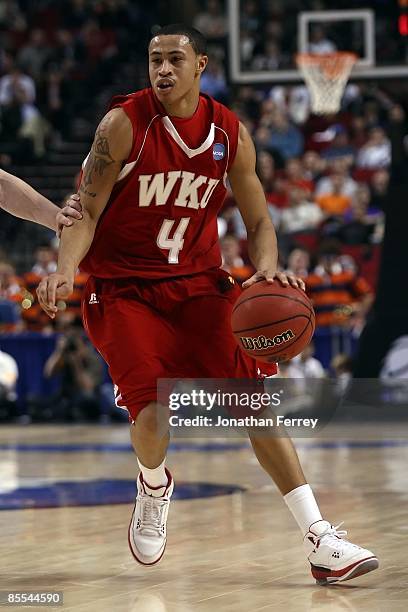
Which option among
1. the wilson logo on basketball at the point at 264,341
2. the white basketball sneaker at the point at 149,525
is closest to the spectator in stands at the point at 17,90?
the white basketball sneaker at the point at 149,525

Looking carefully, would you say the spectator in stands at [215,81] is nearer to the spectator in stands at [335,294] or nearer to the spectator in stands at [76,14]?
the spectator in stands at [76,14]

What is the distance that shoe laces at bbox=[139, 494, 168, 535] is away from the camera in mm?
5039

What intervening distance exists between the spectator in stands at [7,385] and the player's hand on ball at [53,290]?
26.8ft

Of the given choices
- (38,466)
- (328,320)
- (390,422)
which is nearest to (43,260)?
(328,320)

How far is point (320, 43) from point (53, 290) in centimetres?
816

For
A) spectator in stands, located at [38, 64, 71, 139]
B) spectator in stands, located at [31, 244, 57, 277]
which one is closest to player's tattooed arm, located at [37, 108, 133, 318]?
spectator in stands, located at [31, 244, 57, 277]

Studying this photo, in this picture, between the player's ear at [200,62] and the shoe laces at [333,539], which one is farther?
the player's ear at [200,62]

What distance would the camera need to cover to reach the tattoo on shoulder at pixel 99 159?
4.79m

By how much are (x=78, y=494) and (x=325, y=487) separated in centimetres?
150

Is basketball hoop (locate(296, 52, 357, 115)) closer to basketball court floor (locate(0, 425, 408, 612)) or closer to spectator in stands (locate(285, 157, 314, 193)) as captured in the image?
spectator in stands (locate(285, 157, 314, 193))

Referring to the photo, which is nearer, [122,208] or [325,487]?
[122,208]

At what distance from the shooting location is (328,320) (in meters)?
13.1

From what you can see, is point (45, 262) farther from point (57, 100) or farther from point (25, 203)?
point (25, 203)

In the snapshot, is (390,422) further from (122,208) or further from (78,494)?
(122,208)
